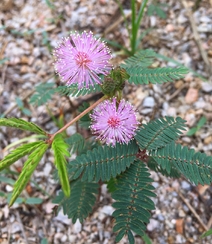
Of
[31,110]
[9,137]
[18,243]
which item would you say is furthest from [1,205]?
[31,110]

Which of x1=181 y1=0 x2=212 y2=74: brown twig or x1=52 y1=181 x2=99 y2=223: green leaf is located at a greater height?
x1=181 y1=0 x2=212 y2=74: brown twig

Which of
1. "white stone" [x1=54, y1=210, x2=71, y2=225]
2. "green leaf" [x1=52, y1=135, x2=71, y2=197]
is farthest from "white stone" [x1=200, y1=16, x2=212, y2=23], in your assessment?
"green leaf" [x1=52, y1=135, x2=71, y2=197]

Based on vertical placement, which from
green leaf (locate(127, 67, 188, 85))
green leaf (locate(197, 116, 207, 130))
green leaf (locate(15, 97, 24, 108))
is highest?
green leaf (locate(15, 97, 24, 108))

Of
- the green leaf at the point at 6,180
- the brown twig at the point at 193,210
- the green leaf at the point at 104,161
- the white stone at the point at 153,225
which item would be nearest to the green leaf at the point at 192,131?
the brown twig at the point at 193,210

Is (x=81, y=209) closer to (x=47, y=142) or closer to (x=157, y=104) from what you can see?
(x=47, y=142)

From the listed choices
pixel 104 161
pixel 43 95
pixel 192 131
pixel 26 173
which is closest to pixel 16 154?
pixel 26 173

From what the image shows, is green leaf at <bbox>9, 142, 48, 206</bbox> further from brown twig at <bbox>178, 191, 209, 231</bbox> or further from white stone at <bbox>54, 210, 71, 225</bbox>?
brown twig at <bbox>178, 191, 209, 231</bbox>
